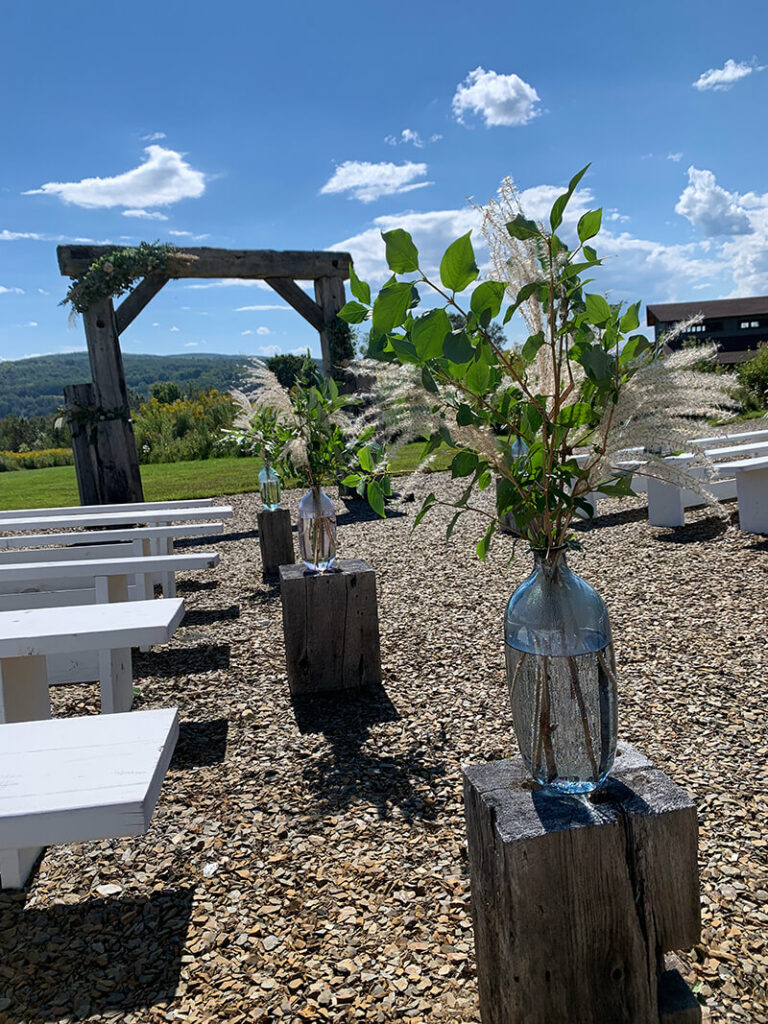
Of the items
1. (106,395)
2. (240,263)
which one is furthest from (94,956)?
(240,263)

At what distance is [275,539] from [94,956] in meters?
4.37

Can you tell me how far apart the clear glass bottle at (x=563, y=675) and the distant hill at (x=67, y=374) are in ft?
285

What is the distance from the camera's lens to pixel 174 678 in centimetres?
386

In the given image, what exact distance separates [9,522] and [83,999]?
466 centimetres

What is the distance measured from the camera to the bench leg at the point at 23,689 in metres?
2.57

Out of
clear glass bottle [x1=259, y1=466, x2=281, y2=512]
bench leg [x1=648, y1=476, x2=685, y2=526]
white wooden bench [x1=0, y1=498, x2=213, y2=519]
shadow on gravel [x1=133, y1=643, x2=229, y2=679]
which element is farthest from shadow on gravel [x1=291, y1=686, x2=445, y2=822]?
bench leg [x1=648, y1=476, x2=685, y2=526]

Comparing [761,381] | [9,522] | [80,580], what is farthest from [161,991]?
[761,381]

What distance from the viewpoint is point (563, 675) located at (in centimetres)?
131

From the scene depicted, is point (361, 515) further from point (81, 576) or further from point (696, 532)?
point (81, 576)

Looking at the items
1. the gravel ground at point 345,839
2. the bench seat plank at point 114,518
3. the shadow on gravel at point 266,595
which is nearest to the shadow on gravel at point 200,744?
the gravel ground at point 345,839

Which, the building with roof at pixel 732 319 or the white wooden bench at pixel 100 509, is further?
the building with roof at pixel 732 319

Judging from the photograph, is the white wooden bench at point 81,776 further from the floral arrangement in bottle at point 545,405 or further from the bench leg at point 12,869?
the floral arrangement in bottle at point 545,405

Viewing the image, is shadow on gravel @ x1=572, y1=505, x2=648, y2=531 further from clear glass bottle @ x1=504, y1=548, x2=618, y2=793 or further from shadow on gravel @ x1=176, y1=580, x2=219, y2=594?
clear glass bottle @ x1=504, y1=548, x2=618, y2=793

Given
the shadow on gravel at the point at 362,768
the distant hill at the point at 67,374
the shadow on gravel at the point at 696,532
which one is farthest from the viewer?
the distant hill at the point at 67,374
